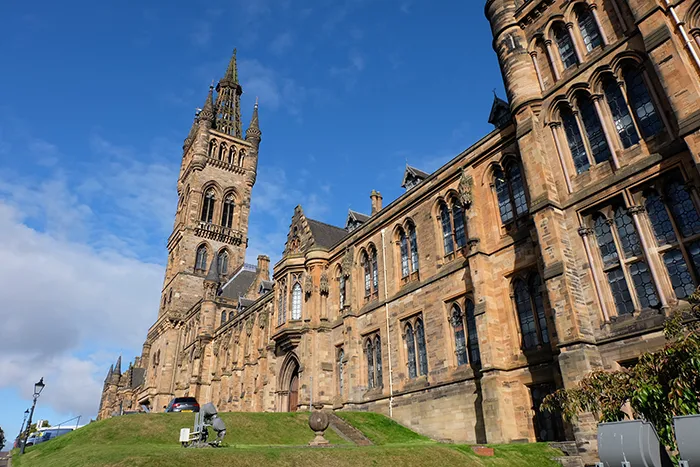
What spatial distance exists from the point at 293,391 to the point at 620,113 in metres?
26.2

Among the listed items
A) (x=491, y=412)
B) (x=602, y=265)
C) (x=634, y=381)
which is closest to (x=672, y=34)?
(x=602, y=265)

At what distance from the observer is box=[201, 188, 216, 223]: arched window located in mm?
72438

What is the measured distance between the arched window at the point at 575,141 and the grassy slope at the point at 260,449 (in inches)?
399

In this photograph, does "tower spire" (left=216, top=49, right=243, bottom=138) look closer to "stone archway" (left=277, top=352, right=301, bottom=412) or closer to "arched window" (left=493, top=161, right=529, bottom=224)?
"stone archway" (left=277, top=352, right=301, bottom=412)

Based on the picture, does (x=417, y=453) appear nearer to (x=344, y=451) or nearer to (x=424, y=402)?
(x=344, y=451)

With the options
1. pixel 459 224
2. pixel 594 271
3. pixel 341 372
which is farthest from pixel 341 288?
pixel 594 271

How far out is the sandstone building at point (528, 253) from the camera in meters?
14.3

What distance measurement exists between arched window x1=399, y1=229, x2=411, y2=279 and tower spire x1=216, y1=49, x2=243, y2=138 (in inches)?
2505

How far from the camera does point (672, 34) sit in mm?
14523

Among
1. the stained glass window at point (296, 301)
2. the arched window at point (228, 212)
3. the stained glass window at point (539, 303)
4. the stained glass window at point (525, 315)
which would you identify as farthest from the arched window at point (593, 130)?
the arched window at point (228, 212)

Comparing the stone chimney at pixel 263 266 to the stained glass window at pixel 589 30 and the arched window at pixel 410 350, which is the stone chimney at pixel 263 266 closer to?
the arched window at pixel 410 350

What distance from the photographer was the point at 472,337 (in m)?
20.3

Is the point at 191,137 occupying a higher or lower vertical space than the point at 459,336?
higher

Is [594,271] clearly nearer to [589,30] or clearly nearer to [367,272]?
[589,30]
